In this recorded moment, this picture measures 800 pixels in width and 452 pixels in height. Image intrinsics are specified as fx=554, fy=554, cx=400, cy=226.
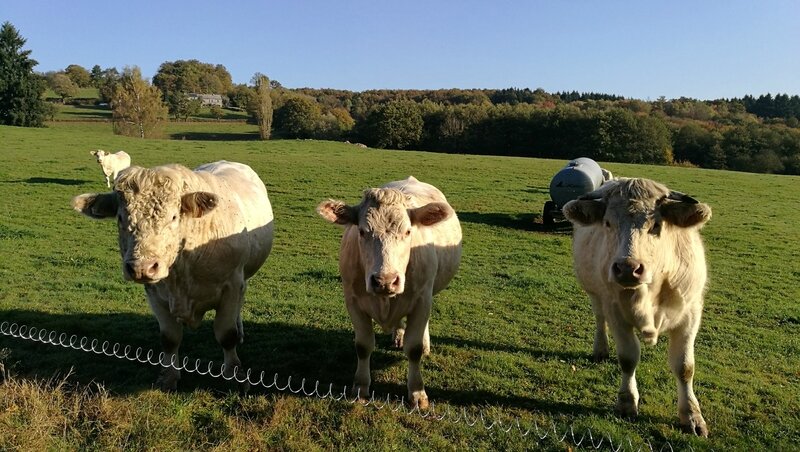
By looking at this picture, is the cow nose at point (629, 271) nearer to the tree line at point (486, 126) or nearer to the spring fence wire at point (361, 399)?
the spring fence wire at point (361, 399)

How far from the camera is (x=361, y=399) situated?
539 cm

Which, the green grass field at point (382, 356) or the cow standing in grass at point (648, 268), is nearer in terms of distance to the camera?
the cow standing in grass at point (648, 268)

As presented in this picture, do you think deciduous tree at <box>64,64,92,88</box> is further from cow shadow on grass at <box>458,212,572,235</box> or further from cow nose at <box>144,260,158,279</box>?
cow nose at <box>144,260,158,279</box>

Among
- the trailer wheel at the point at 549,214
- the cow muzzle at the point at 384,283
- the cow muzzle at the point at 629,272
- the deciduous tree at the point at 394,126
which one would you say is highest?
the deciduous tree at the point at 394,126

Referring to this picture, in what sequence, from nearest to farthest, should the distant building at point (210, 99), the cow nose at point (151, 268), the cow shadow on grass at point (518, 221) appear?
the cow nose at point (151, 268)
the cow shadow on grass at point (518, 221)
the distant building at point (210, 99)

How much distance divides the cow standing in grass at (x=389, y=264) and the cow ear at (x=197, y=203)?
0.99 metres

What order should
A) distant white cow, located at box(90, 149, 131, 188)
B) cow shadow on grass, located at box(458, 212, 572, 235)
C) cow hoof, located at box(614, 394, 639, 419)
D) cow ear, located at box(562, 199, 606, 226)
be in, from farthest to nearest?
distant white cow, located at box(90, 149, 131, 188)
cow shadow on grass, located at box(458, 212, 572, 235)
cow hoof, located at box(614, 394, 639, 419)
cow ear, located at box(562, 199, 606, 226)

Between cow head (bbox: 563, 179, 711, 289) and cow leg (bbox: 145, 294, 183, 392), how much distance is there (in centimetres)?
414

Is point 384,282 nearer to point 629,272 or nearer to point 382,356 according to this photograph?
point 629,272

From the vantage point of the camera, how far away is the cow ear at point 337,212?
5.18 meters

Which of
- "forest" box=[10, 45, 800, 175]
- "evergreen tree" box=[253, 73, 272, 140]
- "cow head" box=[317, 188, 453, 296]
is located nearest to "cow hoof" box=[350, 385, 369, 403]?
"cow head" box=[317, 188, 453, 296]

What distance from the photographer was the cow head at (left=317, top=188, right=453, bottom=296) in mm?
4719

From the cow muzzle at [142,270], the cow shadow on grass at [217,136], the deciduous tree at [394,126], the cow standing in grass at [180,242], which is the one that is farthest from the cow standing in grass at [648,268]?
the cow shadow on grass at [217,136]

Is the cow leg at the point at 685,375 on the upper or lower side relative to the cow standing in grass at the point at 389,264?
lower
